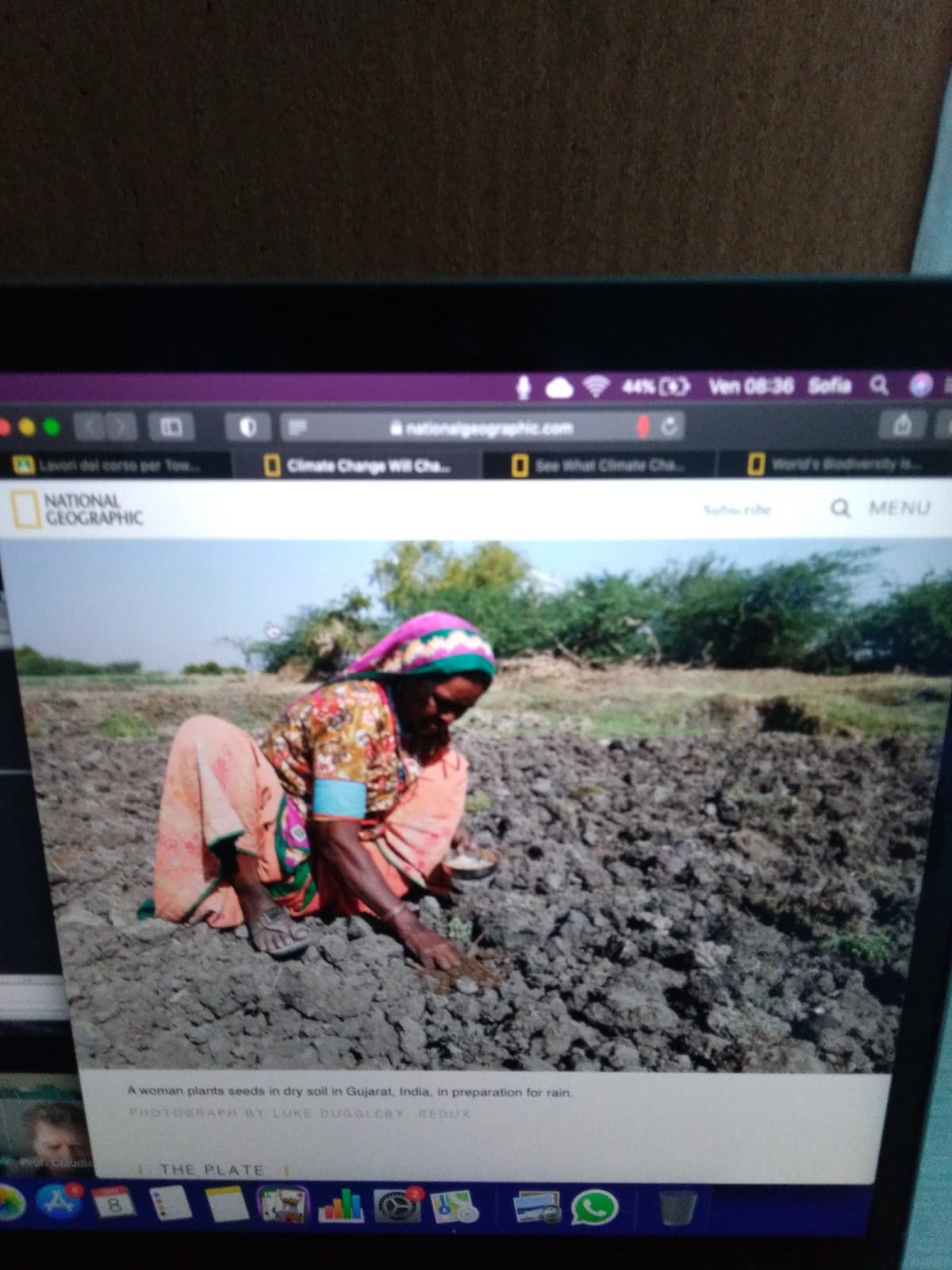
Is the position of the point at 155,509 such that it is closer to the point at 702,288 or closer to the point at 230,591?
the point at 230,591

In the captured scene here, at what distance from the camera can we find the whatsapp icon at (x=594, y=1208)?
0.56m

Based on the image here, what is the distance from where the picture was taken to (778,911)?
505mm

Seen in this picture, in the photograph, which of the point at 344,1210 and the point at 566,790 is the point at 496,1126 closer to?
the point at 344,1210

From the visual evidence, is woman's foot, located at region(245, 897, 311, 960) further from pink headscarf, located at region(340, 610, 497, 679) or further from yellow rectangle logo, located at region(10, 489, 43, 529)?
yellow rectangle logo, located at region(10, 489, 43, 529)

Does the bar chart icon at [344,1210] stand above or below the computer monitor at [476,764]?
below

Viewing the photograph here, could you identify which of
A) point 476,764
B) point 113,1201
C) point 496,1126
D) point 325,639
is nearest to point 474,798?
point 476,764

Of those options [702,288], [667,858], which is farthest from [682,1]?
[667,858]

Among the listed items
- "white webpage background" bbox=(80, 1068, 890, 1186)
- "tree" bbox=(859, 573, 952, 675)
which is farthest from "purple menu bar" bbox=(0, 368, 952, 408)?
"white webpage background" bbox=(80, 1068, 890, 1186)

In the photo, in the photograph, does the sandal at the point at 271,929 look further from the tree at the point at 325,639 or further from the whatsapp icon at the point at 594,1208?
the whatsapp icon at the point at 594,1208

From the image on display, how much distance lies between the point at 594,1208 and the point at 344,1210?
0.17m

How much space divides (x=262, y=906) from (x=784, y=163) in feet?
2.06

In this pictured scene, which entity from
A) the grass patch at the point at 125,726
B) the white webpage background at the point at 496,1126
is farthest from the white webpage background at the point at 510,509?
the white webpage background at the point at 496,1126

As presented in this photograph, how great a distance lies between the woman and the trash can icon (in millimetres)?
233

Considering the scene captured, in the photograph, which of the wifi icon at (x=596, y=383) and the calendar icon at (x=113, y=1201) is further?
the calendar icon at (x=113, y=1201)
